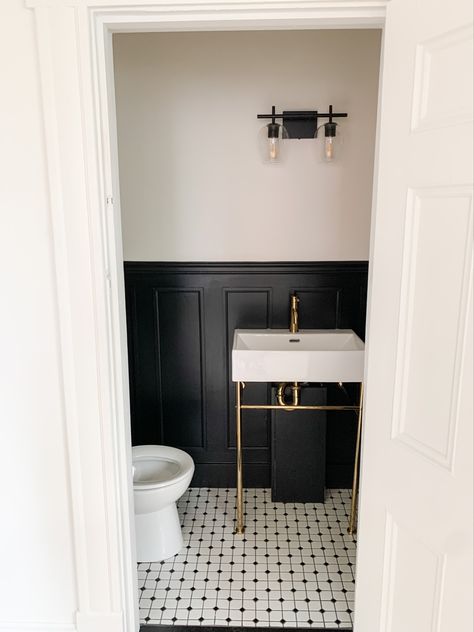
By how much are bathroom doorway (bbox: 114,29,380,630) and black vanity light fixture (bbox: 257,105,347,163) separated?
53mm

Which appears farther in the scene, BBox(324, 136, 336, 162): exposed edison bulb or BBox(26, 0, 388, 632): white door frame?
BBox(324, 136, 336, 162): exposed edison bulb

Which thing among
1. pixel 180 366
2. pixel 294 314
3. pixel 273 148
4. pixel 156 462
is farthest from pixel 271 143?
pixel 156 462

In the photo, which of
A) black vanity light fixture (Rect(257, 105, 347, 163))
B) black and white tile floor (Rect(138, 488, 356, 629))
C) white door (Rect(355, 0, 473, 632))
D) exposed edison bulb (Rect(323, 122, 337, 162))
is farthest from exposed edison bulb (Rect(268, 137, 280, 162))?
black and white tile floor (Rect(138, 488, 356, 629))

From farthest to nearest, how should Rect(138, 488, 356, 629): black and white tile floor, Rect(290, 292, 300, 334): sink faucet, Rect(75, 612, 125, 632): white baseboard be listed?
Rect(290, 292, 300, 334): sink faucet
Rect(138, 488, 356, 629): black and white tile floor
Rect(75, 612, 125, 632): white baseboard

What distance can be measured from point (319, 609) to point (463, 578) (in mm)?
958

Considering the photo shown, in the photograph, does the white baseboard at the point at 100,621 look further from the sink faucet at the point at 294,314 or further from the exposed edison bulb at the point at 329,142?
the exposed edison bulb at the point at 329,142

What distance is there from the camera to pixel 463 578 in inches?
44.7

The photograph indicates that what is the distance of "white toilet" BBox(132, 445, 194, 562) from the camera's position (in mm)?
2064

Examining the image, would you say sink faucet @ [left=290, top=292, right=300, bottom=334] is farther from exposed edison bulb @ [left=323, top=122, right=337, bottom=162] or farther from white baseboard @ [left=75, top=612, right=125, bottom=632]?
white baseboard @ [left=75, top=612, right=125, bottom=632]

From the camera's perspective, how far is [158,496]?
2066 mm

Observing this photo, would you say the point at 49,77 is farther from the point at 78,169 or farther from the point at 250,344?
the point at 250,344

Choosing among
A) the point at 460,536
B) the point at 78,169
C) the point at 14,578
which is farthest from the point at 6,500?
the point at 460,536

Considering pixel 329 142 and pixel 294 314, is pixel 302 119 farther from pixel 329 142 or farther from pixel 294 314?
pixel 294 314

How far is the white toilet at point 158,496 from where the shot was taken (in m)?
2.06
